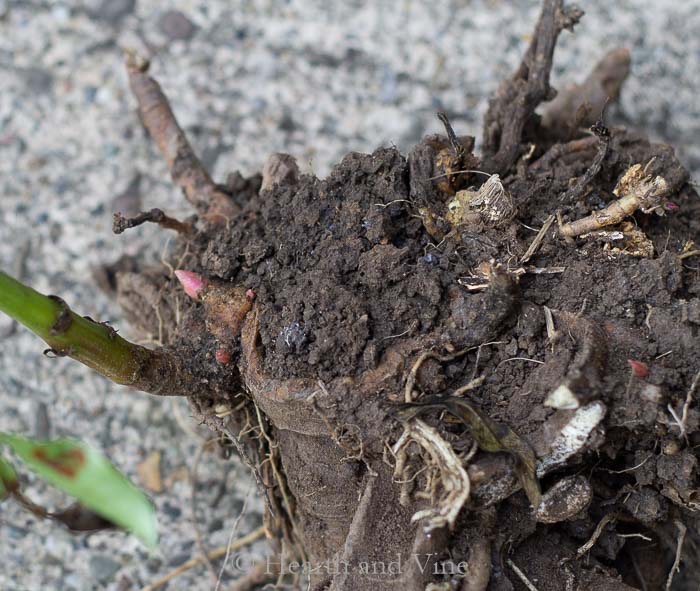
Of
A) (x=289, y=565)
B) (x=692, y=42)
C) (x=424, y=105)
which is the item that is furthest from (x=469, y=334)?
(x=692, y=42)

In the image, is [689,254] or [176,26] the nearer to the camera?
[689,254]

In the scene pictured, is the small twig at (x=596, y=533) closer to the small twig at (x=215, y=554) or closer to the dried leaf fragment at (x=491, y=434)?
the dried leaf fragment at (x=491, y=434)

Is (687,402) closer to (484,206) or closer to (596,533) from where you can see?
(596,533)

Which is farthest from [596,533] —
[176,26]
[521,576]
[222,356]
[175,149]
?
[176,26]

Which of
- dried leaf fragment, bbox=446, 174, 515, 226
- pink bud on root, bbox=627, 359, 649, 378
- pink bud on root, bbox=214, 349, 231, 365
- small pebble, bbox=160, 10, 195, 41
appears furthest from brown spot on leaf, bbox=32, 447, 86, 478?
small pebble, bbox=160, 10, 195, 41

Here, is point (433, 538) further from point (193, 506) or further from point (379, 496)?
point (193, 506)
